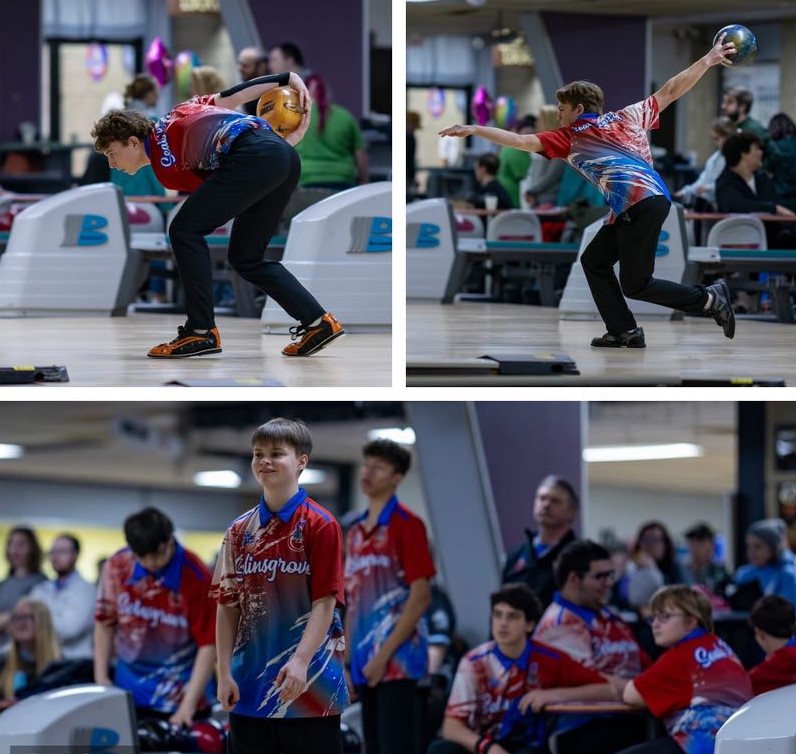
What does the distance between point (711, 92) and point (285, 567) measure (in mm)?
15421

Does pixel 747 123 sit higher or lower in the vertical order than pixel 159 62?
lower

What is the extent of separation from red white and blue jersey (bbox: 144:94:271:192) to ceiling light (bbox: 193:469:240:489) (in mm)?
12688

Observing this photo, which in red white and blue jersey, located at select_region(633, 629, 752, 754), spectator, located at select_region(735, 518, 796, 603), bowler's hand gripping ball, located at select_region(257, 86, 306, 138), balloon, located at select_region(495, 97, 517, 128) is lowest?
spectator, located at select_region(735, 518, 796, 603)

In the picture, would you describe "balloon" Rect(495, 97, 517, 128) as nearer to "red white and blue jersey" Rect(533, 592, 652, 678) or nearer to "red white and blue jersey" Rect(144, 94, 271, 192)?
"red white and blue jersey" Rect(533, 592, 652, 678)

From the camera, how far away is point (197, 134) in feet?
14.4

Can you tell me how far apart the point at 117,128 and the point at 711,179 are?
458 cm

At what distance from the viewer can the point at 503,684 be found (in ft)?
15.4

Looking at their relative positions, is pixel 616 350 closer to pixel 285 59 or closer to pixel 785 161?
pixel 785 161

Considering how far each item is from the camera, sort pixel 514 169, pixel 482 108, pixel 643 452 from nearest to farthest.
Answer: pixel 514 169 < pixel 482 108 < pixel 643 452

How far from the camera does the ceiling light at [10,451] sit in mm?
15484

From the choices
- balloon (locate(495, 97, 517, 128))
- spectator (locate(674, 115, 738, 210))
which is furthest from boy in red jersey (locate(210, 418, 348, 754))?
balloon (locate(495, 97, 517, 128))

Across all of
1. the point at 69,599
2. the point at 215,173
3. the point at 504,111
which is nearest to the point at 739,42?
the point at 215,173

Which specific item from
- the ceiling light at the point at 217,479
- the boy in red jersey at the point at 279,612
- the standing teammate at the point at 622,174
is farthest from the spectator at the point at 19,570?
the ceiling light at the point at 217,479

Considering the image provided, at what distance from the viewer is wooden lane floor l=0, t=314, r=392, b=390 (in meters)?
4.32
